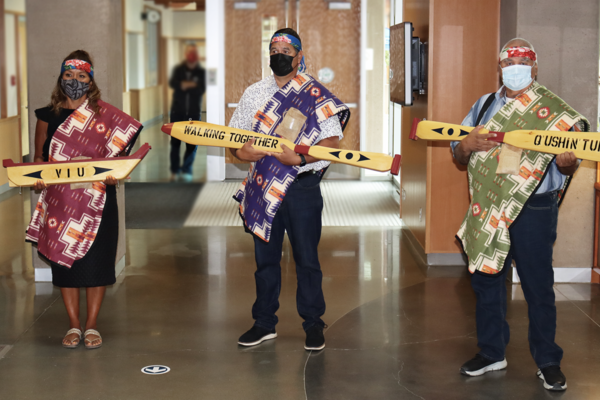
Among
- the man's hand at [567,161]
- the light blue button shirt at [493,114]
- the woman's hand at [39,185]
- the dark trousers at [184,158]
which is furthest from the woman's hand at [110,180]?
the dark trousers at [184,158]

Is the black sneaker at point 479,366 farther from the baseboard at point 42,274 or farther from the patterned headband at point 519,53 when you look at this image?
the baseboard at point 42,274

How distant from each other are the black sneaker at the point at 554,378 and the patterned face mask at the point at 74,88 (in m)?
2.74

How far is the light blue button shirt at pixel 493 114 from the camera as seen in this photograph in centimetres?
336

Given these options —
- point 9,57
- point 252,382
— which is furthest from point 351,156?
point 9,57

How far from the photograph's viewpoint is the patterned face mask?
3.88m

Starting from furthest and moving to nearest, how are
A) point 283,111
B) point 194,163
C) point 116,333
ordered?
point 194,163 → point 116,333 → point 283,111

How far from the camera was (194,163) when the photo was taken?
29.7 feet

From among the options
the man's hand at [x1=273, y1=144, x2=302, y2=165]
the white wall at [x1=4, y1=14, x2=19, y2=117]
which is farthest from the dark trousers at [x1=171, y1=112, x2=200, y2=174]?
the man's hand at [x1=273, y1=144, x2=302, y2=165]

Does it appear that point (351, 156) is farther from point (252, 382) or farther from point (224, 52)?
point (224, 52)

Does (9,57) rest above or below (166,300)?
above

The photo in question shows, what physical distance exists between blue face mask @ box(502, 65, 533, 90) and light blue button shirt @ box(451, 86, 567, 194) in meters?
0.14

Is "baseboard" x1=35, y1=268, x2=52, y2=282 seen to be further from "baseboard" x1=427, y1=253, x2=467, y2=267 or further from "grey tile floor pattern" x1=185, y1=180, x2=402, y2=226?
"baseboard" x1=427, y1=253, x2=467, y2=267

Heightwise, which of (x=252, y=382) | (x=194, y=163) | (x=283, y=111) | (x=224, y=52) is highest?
(x=224, y=52)

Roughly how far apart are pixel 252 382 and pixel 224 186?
6357mm
